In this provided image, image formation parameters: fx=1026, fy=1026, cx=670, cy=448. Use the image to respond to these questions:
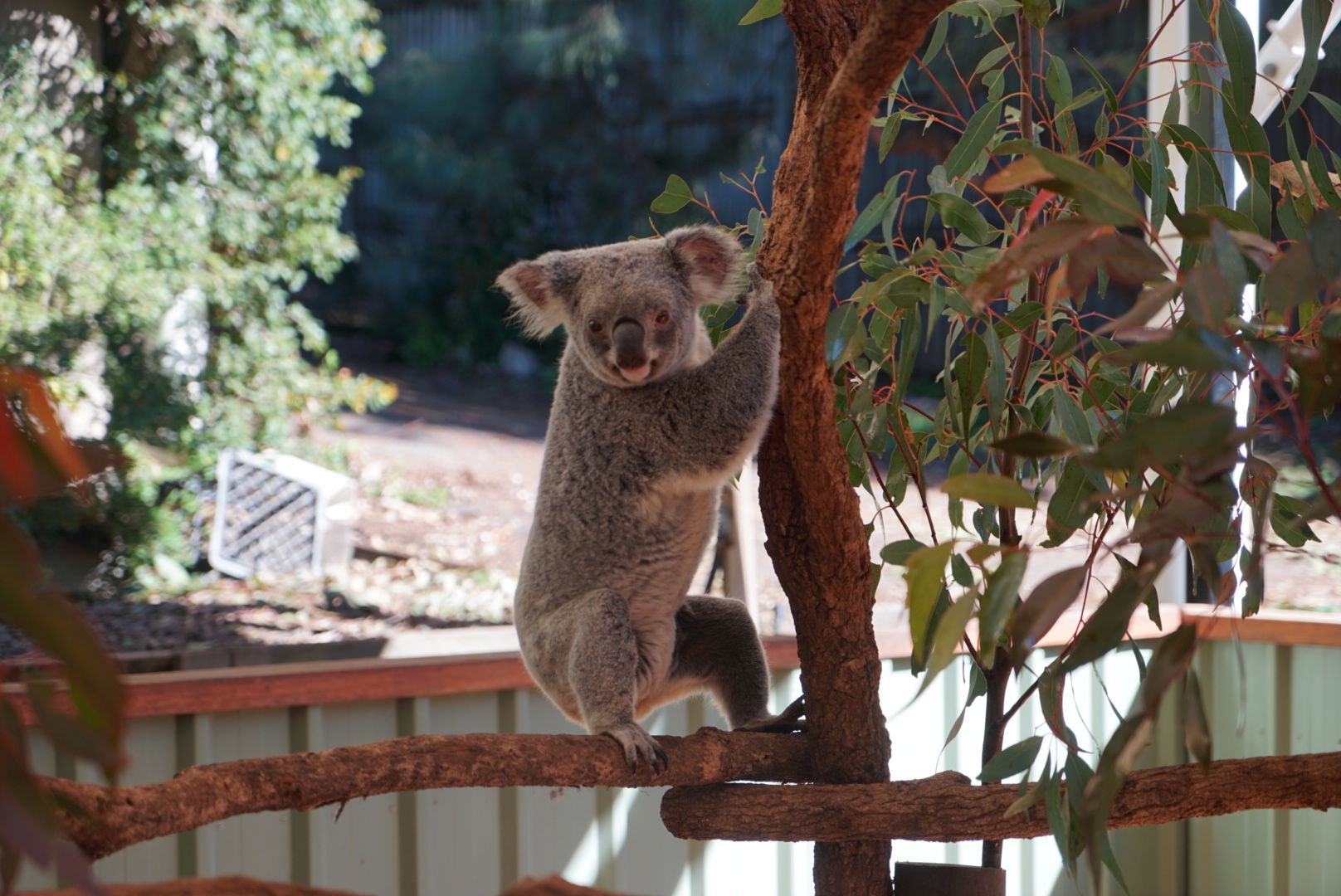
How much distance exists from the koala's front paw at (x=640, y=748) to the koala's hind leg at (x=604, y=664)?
62 mm

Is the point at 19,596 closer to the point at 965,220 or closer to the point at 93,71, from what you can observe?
the point at 965,220

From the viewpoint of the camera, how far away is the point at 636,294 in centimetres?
163

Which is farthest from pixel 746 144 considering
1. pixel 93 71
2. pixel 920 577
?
pixel 920 577

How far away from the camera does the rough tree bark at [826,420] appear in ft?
3.11

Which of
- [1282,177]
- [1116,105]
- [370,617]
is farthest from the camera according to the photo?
[370,617]

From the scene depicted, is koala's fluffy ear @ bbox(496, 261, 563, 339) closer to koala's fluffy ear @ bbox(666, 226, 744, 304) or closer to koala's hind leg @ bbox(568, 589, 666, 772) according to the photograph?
koala's fluffy ear @ bbox(666, 226, 744, 304)

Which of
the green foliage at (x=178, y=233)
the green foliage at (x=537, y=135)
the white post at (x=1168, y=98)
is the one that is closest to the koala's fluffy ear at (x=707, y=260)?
the white post at (x=1168, y=98)

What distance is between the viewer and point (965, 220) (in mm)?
1189

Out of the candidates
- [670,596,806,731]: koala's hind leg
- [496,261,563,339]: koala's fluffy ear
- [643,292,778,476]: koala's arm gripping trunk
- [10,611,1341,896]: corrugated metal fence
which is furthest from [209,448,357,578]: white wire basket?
[643,292,778,476]: koala's arm gripping trunk

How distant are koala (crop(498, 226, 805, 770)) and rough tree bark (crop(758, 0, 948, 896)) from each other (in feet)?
0.58

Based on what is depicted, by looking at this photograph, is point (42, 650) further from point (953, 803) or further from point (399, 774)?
point (953, 803)

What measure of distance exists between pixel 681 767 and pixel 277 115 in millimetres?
4125

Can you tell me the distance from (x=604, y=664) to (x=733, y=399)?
430 millimetres

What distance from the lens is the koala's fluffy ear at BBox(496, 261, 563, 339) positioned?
1.78 metres
